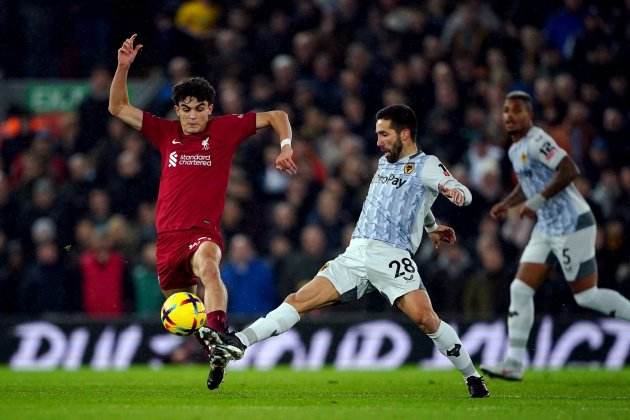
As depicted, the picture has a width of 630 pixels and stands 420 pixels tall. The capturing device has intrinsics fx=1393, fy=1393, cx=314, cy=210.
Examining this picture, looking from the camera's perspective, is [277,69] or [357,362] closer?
[357,362]

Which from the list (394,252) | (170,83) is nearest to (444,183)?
(394,252)

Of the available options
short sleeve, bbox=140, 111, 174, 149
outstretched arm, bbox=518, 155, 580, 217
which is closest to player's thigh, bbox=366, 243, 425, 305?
short sleeve, bbox=140, 111, 174, 149

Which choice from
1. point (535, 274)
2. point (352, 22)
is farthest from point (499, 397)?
point (352, 22)

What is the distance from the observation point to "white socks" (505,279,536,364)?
1211 cm

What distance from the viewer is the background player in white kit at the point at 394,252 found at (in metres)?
9.95

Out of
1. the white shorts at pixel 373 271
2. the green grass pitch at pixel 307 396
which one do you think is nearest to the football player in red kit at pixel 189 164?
the white shorts at pixel 373 271

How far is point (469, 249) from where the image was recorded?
54.5ft

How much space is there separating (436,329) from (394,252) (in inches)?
24.9

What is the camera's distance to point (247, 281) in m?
16.1

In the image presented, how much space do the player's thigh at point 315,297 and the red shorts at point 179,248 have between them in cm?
89

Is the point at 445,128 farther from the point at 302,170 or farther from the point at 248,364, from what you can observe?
the point at 248,364

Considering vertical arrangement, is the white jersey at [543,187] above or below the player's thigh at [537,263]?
above

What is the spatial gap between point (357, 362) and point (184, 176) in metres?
5.33

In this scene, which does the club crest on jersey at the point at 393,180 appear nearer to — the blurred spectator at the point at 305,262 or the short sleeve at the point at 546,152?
the short sleeve at the point at 546,152
